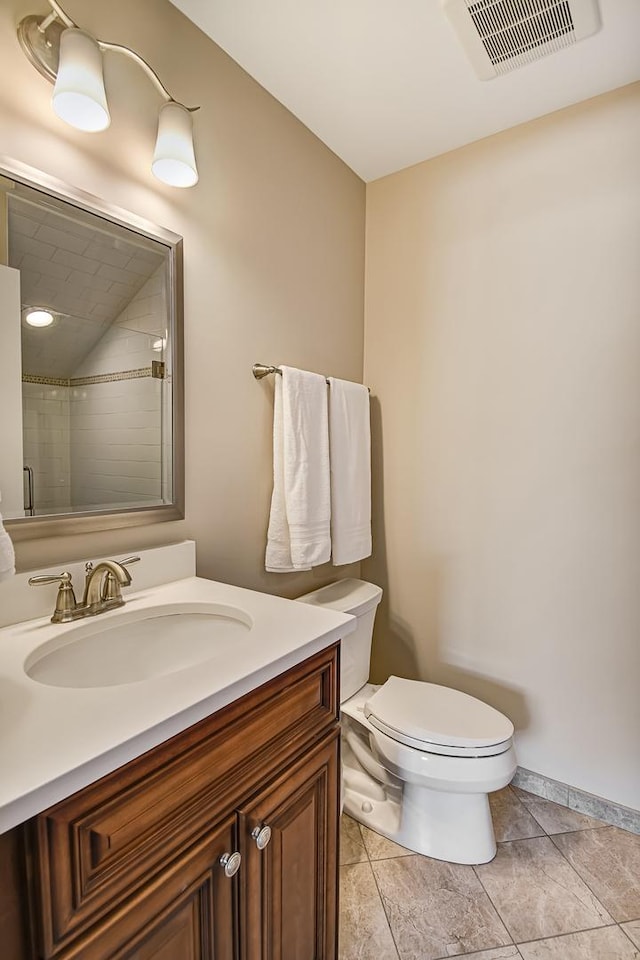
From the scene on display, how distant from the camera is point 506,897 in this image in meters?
1.33

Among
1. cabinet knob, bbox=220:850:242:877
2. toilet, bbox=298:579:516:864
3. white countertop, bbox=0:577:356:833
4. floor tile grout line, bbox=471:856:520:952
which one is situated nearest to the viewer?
white countertop, bbox=0:577:356:833

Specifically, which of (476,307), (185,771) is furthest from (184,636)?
(476,307)

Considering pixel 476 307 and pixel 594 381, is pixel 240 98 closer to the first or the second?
pixel 476 307

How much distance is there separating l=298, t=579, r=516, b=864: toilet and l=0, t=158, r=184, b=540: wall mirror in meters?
0.78

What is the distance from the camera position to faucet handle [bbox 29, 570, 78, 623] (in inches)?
37.8

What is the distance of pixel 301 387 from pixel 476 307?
768 mm

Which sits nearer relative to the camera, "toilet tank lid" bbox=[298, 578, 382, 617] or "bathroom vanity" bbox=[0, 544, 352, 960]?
"bathroom vanity" bbox=[0, 544, 352, 960]

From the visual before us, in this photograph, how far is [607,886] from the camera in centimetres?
137

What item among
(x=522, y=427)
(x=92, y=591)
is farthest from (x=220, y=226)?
(x=522, y=427)

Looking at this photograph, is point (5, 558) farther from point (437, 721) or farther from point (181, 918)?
point (437, 721)

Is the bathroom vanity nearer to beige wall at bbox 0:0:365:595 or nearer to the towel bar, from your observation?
beige wall at bbox 0:0:365:595

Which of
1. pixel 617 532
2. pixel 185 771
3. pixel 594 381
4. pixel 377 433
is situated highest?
pixel 594 381

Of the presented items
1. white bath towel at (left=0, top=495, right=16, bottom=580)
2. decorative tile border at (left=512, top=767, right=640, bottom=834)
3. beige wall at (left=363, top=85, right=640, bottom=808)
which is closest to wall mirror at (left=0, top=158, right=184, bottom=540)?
white bath towel at (left=0, top=495, right=16, bottom=580)

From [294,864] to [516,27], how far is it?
205cm
